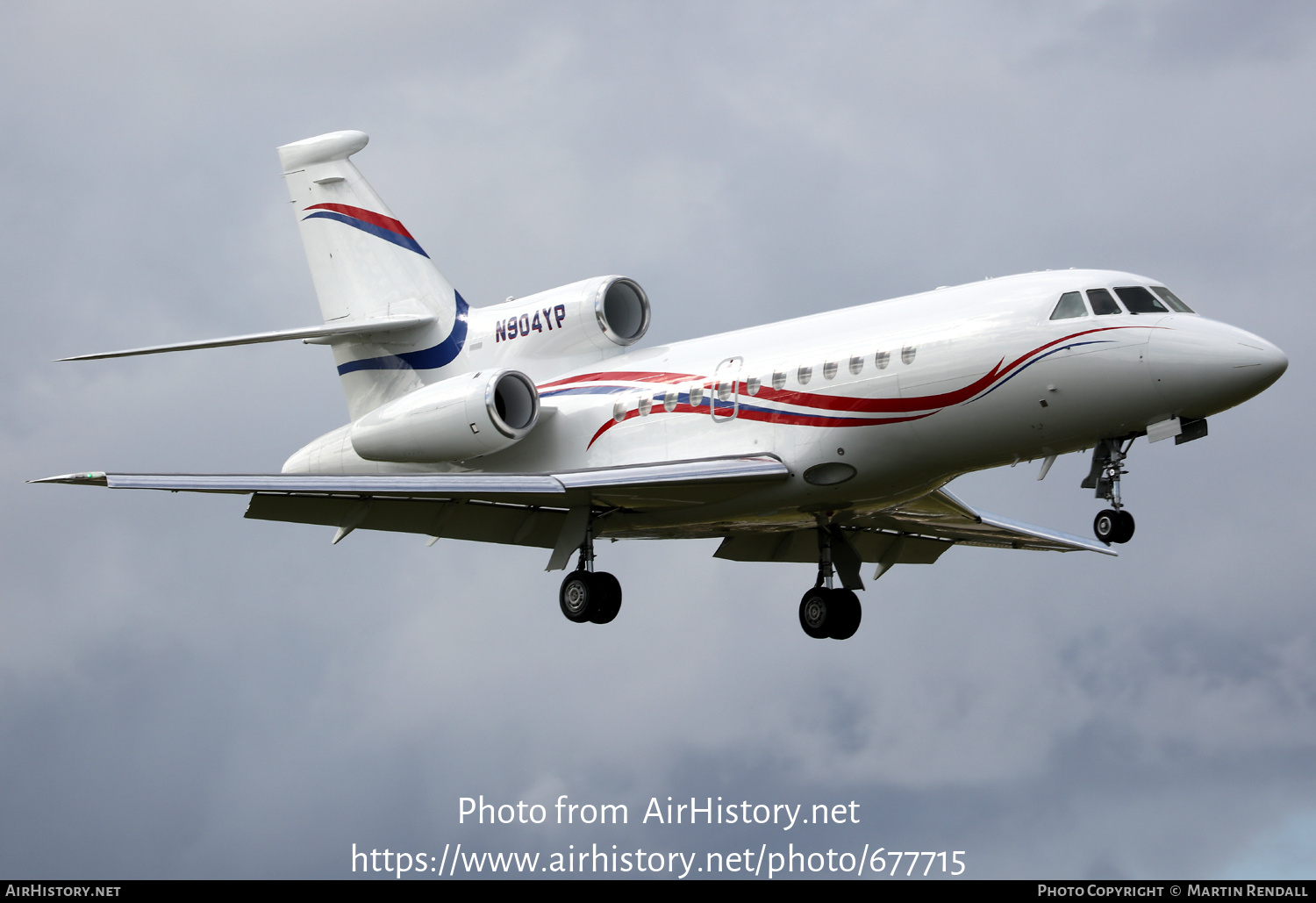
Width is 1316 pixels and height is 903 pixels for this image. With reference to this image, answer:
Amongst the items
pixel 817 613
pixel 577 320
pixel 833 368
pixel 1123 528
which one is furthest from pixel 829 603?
pixel 1123 528

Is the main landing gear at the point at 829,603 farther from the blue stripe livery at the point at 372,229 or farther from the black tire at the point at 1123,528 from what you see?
the blue stripe livery at the point at 372,229

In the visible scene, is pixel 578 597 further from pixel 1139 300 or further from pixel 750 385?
pixel 1139 300

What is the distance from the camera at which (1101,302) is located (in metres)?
18.5

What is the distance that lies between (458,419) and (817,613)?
6146 millimetres

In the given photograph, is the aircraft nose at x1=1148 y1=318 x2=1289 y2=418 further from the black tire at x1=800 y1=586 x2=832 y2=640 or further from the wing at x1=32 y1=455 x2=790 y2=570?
the black tire at x1=800 y1=586 x2=832 y2=640

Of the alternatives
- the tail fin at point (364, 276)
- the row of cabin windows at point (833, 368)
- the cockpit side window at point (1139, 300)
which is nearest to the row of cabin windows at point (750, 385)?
the row of cabin windows at point (833, 368)

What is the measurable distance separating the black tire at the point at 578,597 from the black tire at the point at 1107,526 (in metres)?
6.93

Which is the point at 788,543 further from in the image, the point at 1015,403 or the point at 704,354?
the point at 1015,403

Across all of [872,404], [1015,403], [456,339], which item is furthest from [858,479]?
[456,339]

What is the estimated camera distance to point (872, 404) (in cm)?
1939

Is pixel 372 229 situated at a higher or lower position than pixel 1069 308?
higher

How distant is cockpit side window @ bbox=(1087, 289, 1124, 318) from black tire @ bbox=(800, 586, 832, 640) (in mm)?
6858

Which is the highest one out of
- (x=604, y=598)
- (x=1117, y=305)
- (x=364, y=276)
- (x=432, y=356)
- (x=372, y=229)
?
(x=372, y=229)

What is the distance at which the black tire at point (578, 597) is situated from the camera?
21.5 meters
